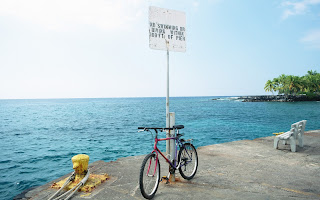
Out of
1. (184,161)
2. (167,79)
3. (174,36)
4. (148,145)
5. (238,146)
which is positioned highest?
(174,36)

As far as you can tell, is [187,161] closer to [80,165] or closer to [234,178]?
[234,178]

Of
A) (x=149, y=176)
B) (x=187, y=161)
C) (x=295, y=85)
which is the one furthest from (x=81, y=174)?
(x=295, y=85)

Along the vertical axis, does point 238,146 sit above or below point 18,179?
above

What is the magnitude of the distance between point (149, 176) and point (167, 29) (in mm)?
3298

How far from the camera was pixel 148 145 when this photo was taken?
63.2 ft

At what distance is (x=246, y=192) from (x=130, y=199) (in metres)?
2.31

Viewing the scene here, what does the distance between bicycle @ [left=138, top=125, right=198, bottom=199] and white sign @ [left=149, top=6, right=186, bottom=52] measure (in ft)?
6.29

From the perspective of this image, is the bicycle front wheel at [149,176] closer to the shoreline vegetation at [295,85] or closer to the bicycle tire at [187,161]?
the bicycle tire at [187,161]

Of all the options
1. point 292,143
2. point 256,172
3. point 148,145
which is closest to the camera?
point 256,172

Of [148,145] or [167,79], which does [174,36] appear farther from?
[148,145]

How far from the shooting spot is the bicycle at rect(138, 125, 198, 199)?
377 cm

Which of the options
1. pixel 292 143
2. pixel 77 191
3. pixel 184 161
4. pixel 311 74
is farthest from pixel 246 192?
pixel 311 74

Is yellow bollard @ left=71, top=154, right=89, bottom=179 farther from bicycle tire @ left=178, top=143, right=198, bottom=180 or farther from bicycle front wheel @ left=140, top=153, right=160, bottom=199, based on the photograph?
bicycle tire @ left=178, top=143, right=198, bottom=180

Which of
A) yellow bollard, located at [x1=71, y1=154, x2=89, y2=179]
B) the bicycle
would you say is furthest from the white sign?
yellow bollard, located at [x1=71, y1=154, x2=89, y2=179]
